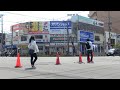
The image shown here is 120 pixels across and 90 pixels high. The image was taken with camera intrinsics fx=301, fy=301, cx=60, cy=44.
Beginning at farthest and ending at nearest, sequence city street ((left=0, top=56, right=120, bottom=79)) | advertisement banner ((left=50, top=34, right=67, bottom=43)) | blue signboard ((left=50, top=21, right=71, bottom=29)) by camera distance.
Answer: advertisement banner ((left=50, top=34, right=67, bottom=43)) < blue signboard ((left=50, top=21, right=71, bottom=29)) < city street ((left=0, top=56, right=120, bottom=79))

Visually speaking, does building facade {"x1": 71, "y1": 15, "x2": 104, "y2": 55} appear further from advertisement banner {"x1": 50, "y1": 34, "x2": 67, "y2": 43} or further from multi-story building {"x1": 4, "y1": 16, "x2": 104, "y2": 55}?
advertisement banner {"x1": 50, "y1": 34, "x2": 67, "y2": 43}

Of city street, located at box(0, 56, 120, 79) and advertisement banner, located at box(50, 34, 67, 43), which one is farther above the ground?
advertisement banner, located at box(50, 34, 67, 43)

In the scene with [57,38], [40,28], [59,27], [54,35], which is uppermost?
[59,27]

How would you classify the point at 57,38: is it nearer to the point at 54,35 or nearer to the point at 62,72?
the point at 54,35

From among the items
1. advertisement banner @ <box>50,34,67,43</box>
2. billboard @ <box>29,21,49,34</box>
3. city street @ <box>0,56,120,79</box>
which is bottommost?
city street @ <box>0,56,120,79</box>

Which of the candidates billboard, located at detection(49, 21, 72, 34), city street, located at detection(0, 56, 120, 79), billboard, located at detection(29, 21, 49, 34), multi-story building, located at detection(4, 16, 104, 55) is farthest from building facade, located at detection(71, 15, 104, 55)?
city street, located at detection(0, 56, 120, 79)

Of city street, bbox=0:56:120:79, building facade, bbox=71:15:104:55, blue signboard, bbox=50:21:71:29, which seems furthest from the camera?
building facade, bbox=71:15:104:55

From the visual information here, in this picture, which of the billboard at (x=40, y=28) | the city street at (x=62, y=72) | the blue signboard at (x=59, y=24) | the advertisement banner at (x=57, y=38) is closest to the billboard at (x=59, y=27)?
the blue signboard at (x=59, y=24)

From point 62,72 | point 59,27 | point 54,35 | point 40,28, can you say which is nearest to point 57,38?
point 54,35

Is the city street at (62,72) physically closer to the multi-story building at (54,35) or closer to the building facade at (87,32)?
the multi-story building at (54,35)
